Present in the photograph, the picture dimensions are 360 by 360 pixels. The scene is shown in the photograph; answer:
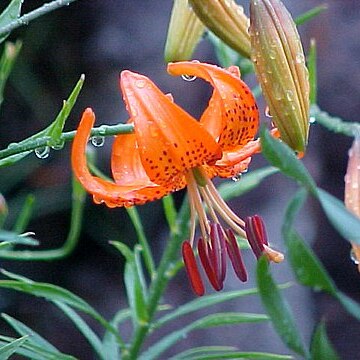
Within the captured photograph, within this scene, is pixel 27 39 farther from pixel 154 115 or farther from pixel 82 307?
pixel 154 115

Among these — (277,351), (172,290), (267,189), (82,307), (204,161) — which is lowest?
(277,351)

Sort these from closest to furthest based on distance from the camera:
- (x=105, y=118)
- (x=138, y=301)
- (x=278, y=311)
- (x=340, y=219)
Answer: (x=340, y=219) < (x=278, y=311) < (x=138, y=301) < (x=105, y=118)

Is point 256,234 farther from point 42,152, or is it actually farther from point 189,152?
point 42,152

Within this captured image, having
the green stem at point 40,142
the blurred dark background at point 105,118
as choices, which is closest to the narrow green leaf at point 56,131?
the green stem at point 40,142

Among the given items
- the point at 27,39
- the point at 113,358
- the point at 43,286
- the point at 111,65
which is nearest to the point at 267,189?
the point at 111,65

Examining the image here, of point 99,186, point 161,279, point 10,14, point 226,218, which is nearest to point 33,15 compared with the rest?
point 10,14
